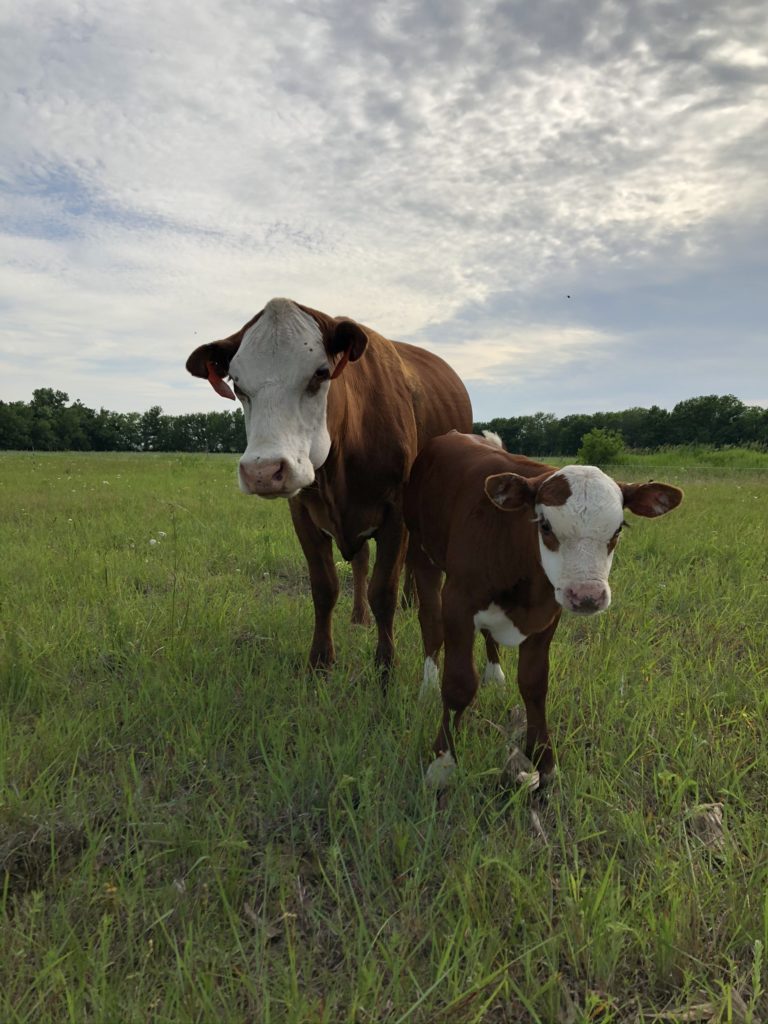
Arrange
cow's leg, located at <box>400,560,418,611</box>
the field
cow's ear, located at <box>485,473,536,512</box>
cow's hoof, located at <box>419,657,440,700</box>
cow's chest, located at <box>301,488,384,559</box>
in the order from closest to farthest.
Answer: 1. the field
2. cow's ear, located at <box>485,473,536,512</box>
3. cow's hoof, located at <box>419,657,440,700</box>
4. cow's chest, located at <box>301,488,384,559</box>
5. cow's leg, located at <box>400,560,418,611</box>

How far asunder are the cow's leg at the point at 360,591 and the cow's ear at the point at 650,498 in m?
3.00

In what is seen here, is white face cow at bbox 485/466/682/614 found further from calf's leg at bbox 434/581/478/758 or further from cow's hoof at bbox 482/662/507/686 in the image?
cow's hoof at bbox 482/662/507/686

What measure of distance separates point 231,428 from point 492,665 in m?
59.7

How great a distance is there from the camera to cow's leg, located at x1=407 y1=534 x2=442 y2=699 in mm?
3857

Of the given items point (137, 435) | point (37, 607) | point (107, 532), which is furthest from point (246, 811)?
point (137, 435)

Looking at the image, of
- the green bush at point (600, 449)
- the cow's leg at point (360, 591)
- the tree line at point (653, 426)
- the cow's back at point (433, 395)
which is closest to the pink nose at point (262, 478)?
the cow's back at point (433, 395)

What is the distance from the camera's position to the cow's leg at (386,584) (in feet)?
13.6

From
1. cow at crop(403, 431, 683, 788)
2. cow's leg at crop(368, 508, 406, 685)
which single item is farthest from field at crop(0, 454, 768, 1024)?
cow at crop(403, 431, 683, 788)

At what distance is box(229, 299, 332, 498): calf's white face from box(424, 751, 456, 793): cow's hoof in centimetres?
130

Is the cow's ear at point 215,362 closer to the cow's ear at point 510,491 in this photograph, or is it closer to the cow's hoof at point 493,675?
the cow's ear at point 510,491

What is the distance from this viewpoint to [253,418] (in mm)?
3062

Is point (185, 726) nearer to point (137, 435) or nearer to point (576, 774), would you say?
point (576, 774)

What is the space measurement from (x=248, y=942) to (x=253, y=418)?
6.64 ft

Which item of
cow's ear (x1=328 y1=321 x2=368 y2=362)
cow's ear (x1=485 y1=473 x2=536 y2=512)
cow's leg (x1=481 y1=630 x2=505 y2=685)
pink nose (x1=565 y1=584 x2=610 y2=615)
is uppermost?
cow's ear (x1=328 y1=321 x2=368 y2=362)
